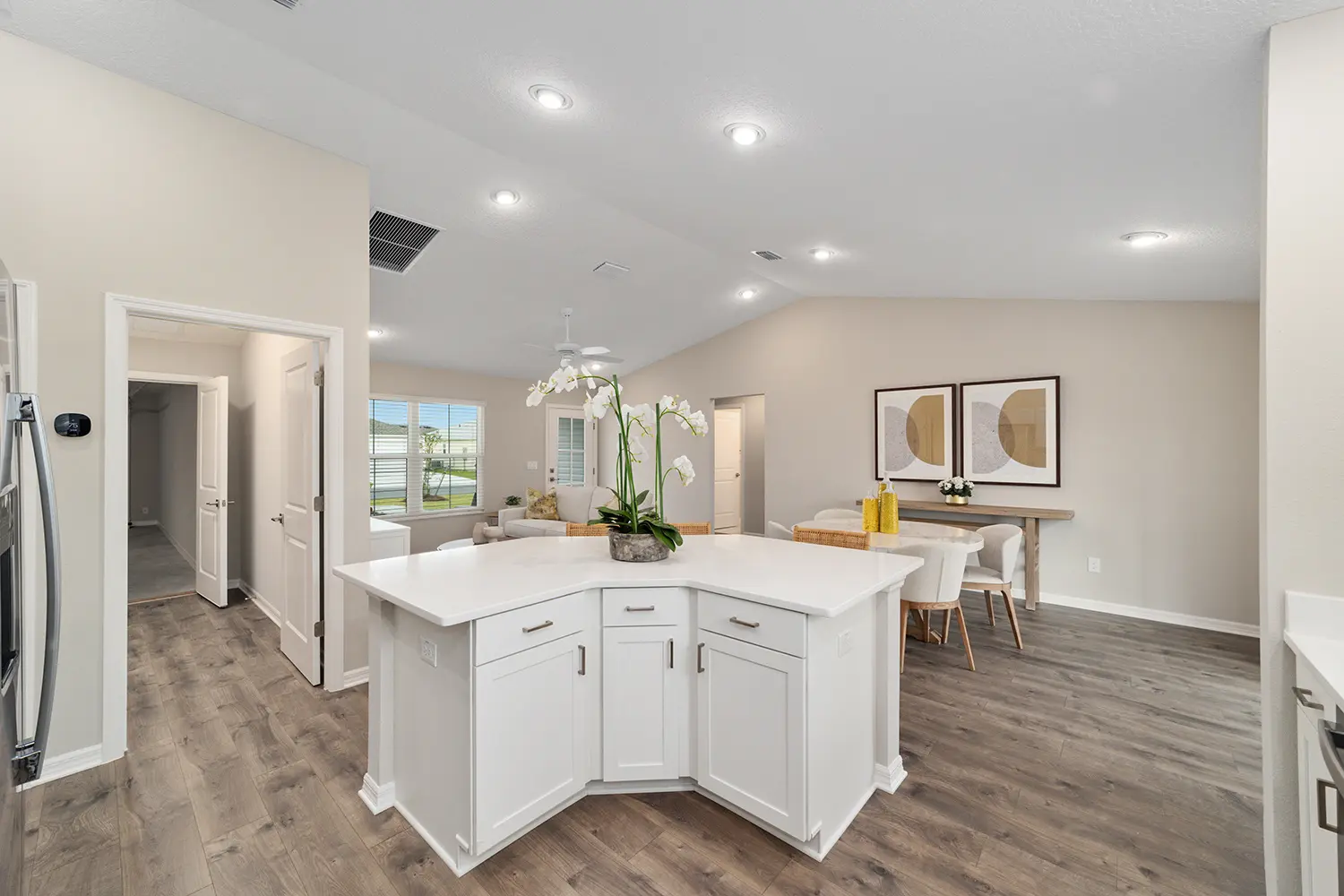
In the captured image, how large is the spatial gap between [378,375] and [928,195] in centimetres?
617

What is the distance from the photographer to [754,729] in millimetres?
1863

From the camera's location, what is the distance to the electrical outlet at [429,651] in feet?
6.00

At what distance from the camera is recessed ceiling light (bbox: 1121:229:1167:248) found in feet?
9.19

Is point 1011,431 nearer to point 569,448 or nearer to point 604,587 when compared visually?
point 604,587

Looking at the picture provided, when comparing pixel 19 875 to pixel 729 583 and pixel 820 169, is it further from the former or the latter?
pixel 820 169

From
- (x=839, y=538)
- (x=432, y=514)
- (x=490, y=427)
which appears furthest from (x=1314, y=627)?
(x=490, y=427)

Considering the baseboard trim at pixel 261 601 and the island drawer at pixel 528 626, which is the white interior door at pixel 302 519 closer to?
the baseboard trim at pixel 261 601

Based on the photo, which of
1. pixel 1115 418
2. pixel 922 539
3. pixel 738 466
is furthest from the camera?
pixel 738 466

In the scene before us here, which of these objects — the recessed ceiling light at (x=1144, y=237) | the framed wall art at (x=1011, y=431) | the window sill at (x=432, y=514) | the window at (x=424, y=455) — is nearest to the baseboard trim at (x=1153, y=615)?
the framed wall art at (x=1011, y=431)

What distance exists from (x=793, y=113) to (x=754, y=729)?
7.35ft

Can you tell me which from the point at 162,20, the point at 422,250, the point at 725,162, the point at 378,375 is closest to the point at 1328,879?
the point at 725,162

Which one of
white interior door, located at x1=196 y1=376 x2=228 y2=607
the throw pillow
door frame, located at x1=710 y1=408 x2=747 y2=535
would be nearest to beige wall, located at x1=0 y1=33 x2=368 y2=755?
white interior door, located at x1=196 y1=376 x2=228 y2=607

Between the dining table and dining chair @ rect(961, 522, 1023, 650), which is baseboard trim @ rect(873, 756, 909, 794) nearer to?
the dining table

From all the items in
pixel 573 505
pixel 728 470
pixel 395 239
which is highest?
pixel 395 239
